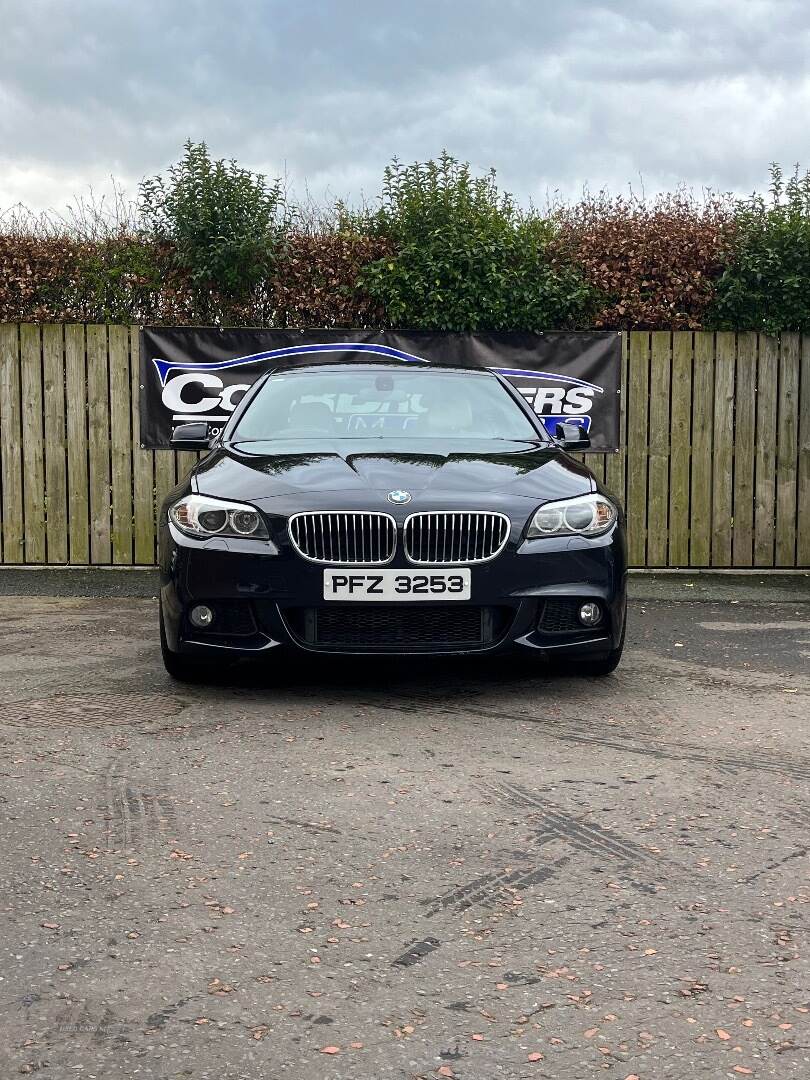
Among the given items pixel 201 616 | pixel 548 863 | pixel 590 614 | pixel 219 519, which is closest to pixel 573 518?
pixel 590 614

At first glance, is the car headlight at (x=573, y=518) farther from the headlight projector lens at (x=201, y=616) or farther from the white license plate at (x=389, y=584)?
the headlight projector lens at (x=201, y=616)

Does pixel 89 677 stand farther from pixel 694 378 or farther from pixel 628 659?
pixel 694 378

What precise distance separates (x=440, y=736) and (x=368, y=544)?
0.91 meters

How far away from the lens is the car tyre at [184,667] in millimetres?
5820

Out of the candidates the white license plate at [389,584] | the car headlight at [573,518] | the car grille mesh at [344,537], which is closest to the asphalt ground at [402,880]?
the white license plate at [389,584]

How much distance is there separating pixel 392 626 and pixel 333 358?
5172 mm

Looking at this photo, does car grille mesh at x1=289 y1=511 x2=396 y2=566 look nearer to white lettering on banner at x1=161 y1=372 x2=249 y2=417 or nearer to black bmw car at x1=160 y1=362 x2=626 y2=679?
black bmw car at x1=160 y1=362 x2=626 y2=679

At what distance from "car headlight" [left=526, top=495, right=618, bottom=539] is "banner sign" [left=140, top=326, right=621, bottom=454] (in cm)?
457

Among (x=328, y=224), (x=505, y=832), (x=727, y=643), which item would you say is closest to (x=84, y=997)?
(x=505, y=832)

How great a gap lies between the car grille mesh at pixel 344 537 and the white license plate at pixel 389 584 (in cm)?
6

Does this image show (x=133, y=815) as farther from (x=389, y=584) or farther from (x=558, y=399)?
(x=558, y=399)

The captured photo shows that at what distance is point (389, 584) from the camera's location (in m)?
5.36

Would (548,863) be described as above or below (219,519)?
below

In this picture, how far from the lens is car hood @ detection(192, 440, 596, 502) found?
5570mm
